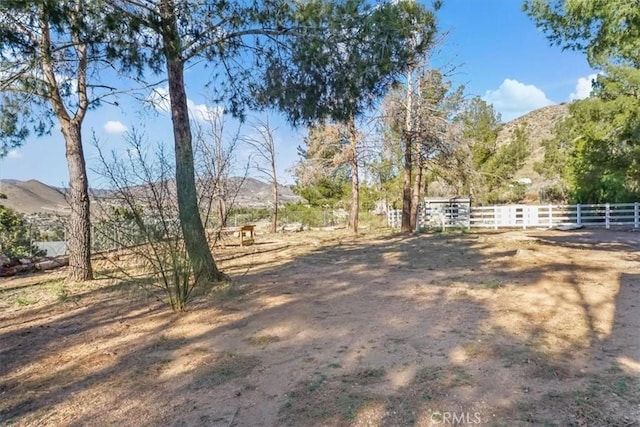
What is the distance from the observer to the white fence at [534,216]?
53.1 ft

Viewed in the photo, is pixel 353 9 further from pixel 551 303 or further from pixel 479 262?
pixel 479 262

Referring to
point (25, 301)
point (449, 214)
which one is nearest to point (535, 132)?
point (449, 214)

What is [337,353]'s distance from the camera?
125 inches

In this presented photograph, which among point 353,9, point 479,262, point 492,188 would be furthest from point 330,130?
point 492,188

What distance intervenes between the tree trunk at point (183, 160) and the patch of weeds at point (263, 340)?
141 cm

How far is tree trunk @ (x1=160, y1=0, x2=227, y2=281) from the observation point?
512cm

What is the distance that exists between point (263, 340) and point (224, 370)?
0.64m

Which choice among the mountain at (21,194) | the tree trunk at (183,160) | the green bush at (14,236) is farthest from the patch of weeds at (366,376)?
the green bush at (14,236)

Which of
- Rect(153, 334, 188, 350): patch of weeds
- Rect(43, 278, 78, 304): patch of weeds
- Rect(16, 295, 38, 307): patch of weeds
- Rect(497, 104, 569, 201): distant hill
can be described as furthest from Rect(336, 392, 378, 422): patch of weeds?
Rect(497, 104, 569, 201): distant hill

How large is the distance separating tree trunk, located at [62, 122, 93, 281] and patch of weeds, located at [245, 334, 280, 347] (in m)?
4.45

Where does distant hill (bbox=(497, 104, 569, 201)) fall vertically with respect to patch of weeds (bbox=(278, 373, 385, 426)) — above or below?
above

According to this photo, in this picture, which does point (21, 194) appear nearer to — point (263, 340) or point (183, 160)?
point (183, 160)

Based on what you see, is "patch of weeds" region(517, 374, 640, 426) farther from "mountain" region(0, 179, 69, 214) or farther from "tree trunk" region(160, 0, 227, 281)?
"mountain" region(0, 179, 69, 214)

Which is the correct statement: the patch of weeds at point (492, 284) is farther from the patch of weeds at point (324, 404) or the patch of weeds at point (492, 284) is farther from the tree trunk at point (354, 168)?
the tree trunk at point (354, 168)
